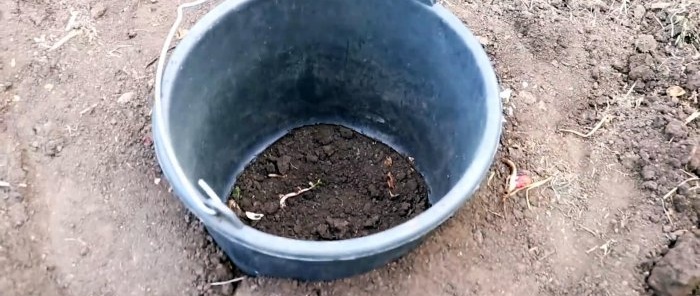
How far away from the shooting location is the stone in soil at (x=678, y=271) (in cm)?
150

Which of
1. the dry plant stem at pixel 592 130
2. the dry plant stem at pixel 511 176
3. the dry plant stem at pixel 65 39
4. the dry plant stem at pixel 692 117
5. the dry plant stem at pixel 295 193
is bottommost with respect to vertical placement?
the dry plant stem at pixel 295 193

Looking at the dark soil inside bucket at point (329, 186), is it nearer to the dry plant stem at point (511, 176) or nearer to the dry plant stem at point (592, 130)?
the dry plant stem at point (511, 176)

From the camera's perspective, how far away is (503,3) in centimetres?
197

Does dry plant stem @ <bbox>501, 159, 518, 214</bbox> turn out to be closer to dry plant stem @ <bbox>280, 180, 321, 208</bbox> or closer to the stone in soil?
the stone in soil

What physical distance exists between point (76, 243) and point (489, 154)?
858 millimetres

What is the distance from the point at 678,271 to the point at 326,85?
34.5 inches

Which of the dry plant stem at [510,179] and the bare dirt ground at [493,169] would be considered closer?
the bare dirt ground at [493,169]

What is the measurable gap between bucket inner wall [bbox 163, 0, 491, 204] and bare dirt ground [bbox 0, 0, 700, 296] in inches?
6.4

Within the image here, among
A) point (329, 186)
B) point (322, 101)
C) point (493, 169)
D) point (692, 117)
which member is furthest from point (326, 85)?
point (692, 117)

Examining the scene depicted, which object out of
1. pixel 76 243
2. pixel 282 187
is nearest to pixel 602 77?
pixel 282 187

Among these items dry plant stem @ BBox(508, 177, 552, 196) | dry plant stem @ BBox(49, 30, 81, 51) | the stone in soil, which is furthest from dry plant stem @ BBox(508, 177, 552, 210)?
dry plant stem @ BBox(49, 30, 81, 51)

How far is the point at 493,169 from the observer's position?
1704 millimetres

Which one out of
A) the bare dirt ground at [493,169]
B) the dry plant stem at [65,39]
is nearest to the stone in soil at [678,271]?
the bare dirt ground at [493,169]

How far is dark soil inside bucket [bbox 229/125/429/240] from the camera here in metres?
1.71
